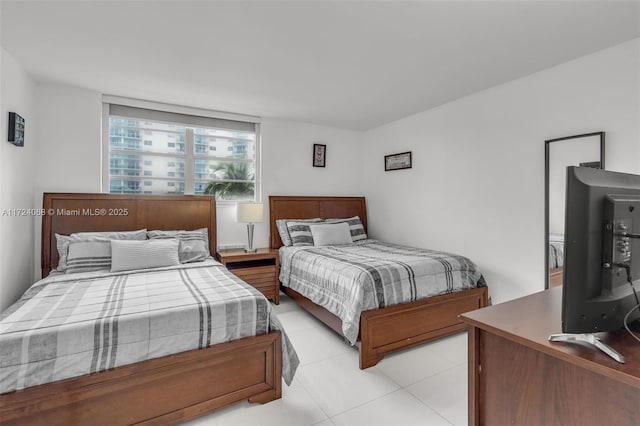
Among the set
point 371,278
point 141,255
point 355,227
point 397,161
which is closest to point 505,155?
point 397,161

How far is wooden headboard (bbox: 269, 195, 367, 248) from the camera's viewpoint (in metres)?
4.25

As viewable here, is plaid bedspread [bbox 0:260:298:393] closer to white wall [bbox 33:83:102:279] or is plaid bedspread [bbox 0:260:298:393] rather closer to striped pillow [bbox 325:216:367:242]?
white wall [bbox 33:83:102:279]

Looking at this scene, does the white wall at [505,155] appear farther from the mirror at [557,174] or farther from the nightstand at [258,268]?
the nightstand at [258,268]

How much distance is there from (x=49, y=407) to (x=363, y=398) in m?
→ 1.64

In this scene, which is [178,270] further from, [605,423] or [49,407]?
[605,423]

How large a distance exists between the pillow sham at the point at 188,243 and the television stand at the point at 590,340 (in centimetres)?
288

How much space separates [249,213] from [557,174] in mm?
3072

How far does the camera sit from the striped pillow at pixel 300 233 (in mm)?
3965

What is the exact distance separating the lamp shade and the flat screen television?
10.6ft

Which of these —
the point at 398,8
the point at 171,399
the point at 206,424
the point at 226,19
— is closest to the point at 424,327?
the point at 206,424

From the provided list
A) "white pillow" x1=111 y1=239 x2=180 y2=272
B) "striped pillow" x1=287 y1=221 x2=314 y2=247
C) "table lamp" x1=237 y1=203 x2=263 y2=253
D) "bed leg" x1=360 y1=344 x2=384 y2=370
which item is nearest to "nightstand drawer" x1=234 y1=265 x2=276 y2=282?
"striped pillow" x1=287 y1=221 x2=314 y2=247

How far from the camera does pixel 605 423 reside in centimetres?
87

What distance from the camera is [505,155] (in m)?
3.02

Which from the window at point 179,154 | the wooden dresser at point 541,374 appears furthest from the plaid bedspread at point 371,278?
the window at point 179,154
